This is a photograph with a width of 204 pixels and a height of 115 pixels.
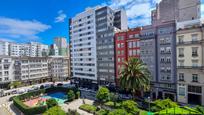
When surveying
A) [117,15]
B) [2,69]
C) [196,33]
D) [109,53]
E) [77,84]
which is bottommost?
[77,84]

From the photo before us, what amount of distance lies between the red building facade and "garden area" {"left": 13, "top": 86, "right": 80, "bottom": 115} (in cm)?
2069

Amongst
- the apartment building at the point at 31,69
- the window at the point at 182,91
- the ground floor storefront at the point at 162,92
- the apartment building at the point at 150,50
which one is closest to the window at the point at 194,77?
the window at the point at 182,91

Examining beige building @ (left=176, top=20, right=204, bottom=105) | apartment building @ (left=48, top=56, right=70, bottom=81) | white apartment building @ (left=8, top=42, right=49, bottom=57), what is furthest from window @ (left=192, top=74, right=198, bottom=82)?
white apartment building @ (left=8, top=42, right=49, bottom=57)

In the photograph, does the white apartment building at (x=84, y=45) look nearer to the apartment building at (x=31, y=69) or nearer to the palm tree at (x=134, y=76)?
the apartment building at (x=31, y=69)

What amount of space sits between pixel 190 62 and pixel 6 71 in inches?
3447

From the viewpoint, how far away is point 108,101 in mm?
→ 53312

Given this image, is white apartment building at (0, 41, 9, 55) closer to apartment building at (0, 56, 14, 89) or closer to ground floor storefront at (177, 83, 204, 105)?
apartment building at (0, 56, 14, 89)

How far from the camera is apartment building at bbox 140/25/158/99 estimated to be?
5457 cm

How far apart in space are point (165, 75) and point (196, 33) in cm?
1462

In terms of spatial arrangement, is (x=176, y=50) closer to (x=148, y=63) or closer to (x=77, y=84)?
(x=148, y=63)

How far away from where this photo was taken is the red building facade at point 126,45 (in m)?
60.8

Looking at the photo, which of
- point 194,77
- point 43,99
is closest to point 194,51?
point 194,77

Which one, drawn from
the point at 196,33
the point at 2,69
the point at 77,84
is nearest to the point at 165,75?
the point at 196,33

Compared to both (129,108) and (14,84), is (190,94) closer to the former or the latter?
(129,108)
